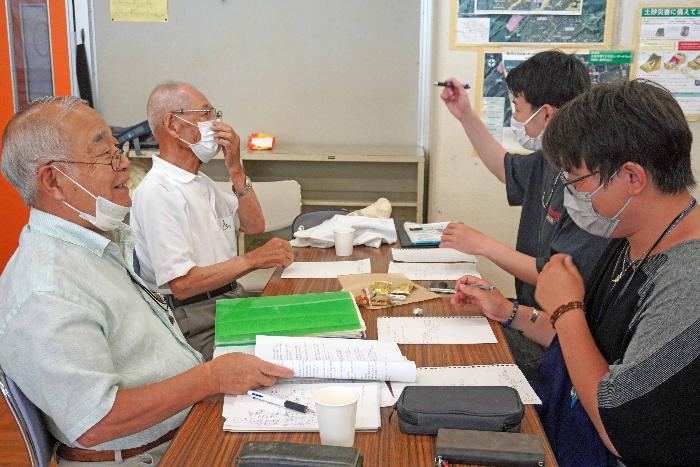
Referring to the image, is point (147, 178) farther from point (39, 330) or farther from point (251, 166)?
point (251, 166)

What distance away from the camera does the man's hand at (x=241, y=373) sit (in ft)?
4.51

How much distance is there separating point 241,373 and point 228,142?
4.25ft

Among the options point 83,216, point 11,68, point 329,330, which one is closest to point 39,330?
point 83,216

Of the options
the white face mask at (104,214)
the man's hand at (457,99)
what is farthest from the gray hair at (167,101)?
the man's hand at (457,99)

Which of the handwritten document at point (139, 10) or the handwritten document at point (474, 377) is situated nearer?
the handwritten document at point (474, 377)

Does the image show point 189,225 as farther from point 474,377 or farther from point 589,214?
point 589,214

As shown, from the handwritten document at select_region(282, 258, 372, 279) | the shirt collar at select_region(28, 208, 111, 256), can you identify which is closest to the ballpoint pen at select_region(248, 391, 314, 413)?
the shirt collar at select_region(28, 208, 111, 256)

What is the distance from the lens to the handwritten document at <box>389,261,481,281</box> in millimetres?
2219

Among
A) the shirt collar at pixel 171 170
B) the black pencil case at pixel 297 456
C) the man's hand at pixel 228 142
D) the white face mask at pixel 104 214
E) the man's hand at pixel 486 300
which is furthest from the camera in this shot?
the man's hand at pixel 228 142

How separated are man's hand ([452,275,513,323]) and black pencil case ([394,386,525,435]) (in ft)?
1.83

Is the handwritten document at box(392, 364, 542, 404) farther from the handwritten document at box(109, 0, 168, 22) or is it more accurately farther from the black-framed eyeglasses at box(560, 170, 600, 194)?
the handwritten document at box(109, 0, 168, 22)

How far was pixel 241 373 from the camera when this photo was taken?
1.39 m

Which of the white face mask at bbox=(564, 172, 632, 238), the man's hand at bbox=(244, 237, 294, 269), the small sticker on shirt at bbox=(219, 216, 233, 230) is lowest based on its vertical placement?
the man's hand at bbox=(244, 237, 294, 269)

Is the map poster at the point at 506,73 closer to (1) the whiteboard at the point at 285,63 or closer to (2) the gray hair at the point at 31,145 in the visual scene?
(1) the whiteboard at the point at 285,63
